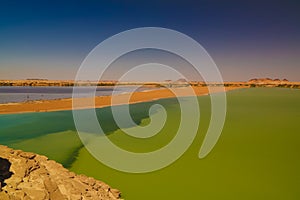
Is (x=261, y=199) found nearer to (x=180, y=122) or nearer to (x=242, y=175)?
(x=242, y=175)

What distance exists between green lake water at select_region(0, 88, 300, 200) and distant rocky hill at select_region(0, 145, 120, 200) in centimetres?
103

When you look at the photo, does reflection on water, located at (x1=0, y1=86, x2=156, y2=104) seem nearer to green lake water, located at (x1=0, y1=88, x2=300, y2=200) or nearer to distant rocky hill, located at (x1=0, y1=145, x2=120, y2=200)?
green lake water, located at (x1=0, y1=88, x2=300, y2=200)

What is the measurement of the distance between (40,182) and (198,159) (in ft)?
15.9

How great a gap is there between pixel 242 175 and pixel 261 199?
1.25 meters

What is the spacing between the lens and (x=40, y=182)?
4.66 m

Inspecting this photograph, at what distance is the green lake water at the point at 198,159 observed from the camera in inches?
241

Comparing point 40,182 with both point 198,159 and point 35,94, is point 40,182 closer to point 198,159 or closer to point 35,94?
point 198,159

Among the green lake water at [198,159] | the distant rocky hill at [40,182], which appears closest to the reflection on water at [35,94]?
the green lake water at [198,159]

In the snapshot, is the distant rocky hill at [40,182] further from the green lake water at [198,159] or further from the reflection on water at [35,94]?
the reflection on water at [35,94]

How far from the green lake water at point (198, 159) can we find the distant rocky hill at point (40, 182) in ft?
3.37

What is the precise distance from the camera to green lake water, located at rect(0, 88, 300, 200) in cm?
611

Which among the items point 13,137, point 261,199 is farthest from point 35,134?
point 261,199

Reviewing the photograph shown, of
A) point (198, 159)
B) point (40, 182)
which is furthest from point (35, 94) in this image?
point (40, 182)

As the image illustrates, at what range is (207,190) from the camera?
6090mm
